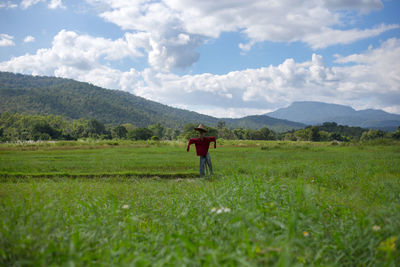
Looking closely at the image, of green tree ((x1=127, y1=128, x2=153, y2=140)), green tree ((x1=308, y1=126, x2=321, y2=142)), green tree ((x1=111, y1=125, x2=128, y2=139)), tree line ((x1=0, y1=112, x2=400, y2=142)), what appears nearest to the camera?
tree line ((x1=0, y1=112, x2=400, y2=142))

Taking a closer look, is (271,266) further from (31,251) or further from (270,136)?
(270,136)

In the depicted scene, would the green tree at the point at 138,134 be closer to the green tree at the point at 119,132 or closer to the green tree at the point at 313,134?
the green tree at the point at 119,132

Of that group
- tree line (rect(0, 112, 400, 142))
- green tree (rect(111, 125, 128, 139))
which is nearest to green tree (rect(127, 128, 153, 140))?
tree line (rect(0, 112, 400, 142))

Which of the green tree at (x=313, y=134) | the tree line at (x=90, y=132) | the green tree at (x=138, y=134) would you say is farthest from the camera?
the green tree at (x=313, y=134)

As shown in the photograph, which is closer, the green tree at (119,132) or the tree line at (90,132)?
the tree line at (90,132)

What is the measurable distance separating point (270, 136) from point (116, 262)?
4954 inches

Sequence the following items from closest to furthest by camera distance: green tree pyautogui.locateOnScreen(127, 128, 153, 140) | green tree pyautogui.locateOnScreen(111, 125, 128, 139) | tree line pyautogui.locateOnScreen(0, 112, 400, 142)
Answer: tree line pyautogui.locateOnScreen(0, 112, 400, 142) < green tree pyautogui.locateOnScreen(127, 128, 153, 140) < green tree pyautogui.locateOnScreen(111, 125, 128, 139)

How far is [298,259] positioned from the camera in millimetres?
3143

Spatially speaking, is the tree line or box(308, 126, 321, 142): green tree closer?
the tree line

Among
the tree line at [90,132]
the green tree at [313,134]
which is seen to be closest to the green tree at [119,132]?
the tree line at [90,132]

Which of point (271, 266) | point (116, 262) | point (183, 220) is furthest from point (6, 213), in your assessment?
point (271, 266)

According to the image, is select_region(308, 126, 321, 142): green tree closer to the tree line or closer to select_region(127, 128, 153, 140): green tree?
the tree line

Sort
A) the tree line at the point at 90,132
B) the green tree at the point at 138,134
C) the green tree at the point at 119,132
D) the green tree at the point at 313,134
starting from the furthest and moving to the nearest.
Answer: the green tree at the point at 119,132 → the green tree at the point at 313,134 → the green tree at the point at 138,134 → the tree line at the point at 90,132

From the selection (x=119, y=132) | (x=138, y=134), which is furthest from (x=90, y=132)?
(x=138, y=134)
